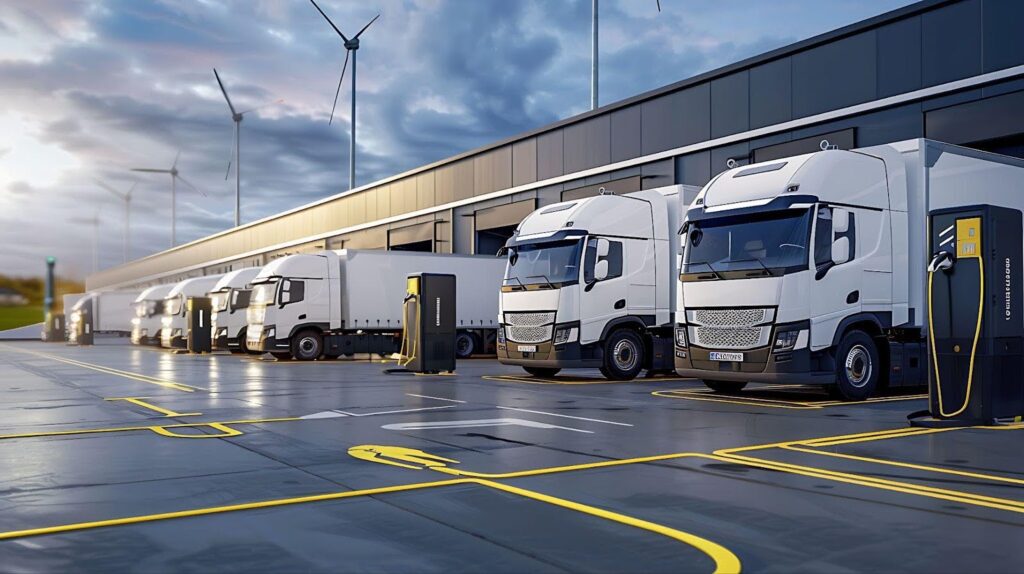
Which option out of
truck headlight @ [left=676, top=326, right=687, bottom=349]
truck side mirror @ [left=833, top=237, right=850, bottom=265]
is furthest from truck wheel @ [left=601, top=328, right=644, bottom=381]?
truck side mirror @ [left=833, top=237, right=850, bottom=265]

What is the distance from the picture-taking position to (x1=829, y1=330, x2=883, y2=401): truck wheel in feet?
42.4

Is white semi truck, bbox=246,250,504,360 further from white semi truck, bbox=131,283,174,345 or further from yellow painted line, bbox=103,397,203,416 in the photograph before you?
white semi truck, bbox=131,283,174,345

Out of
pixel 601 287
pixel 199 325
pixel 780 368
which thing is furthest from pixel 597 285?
pixel 199 325

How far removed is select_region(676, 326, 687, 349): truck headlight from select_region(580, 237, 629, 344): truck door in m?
3.71

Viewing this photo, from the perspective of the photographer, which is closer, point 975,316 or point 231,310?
point 975,316

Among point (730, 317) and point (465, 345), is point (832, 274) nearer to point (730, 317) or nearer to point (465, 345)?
point (730, 317)

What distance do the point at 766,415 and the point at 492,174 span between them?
27287mm

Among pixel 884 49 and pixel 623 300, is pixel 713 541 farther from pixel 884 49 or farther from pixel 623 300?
pixel 884 49

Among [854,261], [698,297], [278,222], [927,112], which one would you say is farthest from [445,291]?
[278,222]

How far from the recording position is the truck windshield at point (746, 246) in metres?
12.5

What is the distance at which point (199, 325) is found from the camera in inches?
1459

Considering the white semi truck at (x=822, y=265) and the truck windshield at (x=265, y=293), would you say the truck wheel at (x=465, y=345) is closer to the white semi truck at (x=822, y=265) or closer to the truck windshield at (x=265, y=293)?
the truck windshield at (x=265, y=293)

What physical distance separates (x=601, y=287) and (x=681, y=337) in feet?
13.0

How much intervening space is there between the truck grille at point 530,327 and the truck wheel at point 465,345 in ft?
39.7
